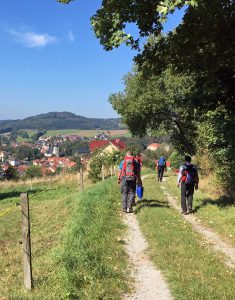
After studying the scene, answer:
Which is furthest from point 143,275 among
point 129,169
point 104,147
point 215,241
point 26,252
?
point 104,147

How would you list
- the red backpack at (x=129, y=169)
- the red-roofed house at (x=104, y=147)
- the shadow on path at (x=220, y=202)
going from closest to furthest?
the red backpack at (x=129, y=169), the shadow on path at (x=220, y=202), the red-roofed house at (x=104, y=147)

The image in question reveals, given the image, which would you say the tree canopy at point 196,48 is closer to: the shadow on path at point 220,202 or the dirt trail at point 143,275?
the shadow on path at point 220,202

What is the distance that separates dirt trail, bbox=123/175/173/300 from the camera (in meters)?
6.17

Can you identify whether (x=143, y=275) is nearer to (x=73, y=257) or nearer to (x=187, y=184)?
(x=73, y=257)

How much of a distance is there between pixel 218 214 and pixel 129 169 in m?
3.07

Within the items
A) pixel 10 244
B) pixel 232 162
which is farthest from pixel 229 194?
pixel 10 244

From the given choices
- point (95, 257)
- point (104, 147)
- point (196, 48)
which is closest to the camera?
point (95, 257)

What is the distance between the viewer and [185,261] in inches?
301

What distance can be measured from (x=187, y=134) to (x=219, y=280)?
93.9 ft

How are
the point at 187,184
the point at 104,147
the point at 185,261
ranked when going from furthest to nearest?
the point at 104,147 → the point at 187,184 → the point at 185,261

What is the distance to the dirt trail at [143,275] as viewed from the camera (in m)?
6.16

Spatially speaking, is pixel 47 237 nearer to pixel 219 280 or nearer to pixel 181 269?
pixel 181 269

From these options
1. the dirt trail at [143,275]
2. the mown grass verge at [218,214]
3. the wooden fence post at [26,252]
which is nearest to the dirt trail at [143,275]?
the dirt trail at [143,275]

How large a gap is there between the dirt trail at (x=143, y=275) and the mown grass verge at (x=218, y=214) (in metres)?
2.20
